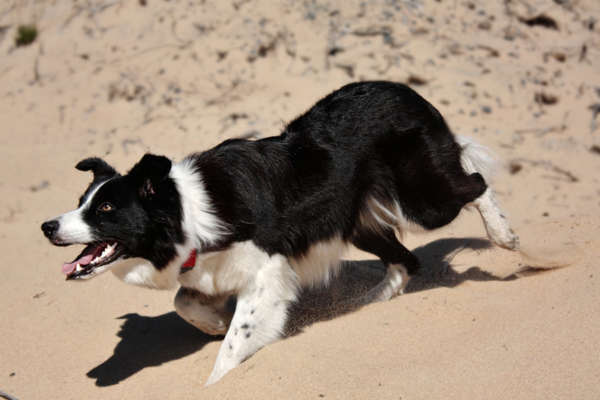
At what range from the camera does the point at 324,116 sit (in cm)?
400

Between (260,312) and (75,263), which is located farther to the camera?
(260,312)

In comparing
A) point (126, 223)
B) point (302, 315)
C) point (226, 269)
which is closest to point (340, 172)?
point (226, 269)

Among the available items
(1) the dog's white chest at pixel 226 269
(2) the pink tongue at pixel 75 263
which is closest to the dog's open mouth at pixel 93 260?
(2) the pink tongue at pixel 75 263

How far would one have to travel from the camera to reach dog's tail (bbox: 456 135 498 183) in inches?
176

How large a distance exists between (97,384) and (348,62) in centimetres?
536

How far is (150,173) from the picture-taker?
330 centimetres

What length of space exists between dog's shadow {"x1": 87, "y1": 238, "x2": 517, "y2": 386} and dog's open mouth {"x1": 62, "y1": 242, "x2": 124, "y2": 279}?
857 mm

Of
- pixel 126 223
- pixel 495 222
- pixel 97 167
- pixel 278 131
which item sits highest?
pixel 97 167

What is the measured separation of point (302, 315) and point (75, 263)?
5.19 feet

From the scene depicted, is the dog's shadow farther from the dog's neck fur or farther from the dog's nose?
the dog's nose

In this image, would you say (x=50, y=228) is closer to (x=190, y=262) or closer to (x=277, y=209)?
(x=190, y=262)

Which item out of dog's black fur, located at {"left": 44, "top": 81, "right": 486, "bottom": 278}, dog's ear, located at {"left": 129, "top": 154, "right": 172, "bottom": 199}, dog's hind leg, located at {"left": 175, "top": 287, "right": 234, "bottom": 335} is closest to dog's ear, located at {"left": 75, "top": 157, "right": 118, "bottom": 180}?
dog's black fur, located at {"left": 44, "top": 81, "right": 486, "bottom": 278}

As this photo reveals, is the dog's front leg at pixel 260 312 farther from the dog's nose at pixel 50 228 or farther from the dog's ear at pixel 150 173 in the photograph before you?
the dog's nose at pixel 50 228

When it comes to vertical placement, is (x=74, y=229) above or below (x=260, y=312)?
above
